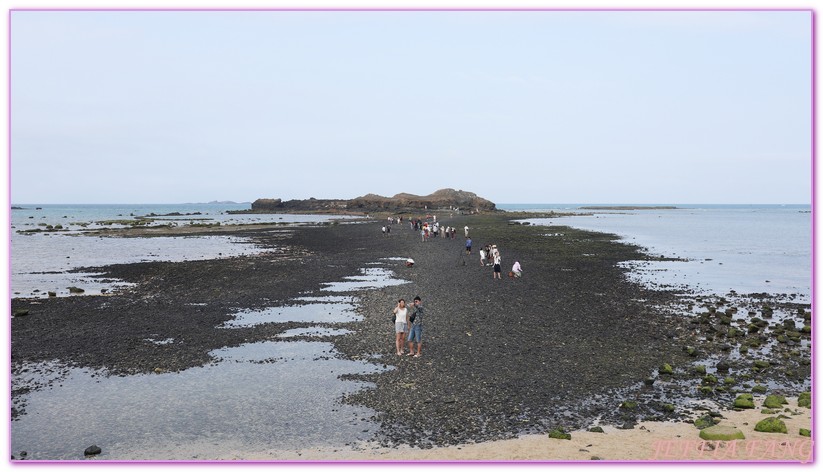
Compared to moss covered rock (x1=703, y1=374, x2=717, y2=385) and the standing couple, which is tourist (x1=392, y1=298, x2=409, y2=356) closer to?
the standing couple

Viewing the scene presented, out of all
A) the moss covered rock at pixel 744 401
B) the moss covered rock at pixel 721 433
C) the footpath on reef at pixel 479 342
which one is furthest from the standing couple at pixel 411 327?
the moss covered rock at pixel 744 401

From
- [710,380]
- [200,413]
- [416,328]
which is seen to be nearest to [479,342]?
[416,328]

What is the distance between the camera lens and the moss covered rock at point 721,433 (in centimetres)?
1366

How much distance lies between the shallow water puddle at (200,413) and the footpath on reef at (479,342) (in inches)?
34.1

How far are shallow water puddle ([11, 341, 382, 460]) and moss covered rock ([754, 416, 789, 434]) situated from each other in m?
9.09

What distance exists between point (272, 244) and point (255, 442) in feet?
196

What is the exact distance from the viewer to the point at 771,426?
14250 mm

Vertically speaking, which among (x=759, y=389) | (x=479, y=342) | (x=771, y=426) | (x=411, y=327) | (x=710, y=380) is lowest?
(x=759, y=389)

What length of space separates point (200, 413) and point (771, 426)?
1423cm

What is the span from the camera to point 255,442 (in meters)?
14.5

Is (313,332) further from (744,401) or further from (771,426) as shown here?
(771,426)

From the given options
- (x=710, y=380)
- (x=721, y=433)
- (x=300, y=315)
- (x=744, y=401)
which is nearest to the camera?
(x=721, y=433)

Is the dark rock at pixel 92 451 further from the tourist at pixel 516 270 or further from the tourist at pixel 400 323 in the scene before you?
the tourist at pixel 516 270

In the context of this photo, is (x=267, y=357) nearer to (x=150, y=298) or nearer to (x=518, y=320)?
(x=518, y=320)
